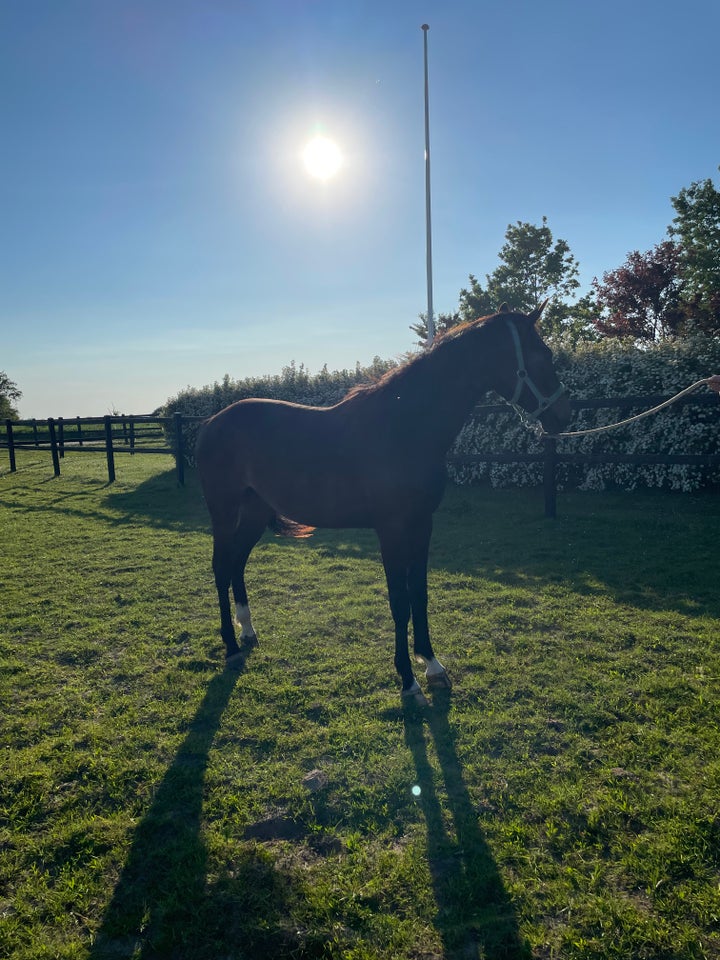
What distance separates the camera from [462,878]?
86.0 inches

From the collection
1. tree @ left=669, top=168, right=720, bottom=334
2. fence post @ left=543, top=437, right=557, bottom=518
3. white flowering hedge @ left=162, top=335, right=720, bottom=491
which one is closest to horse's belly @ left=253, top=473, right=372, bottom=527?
fence post @ left=543, top=437, right=557, bottom=518

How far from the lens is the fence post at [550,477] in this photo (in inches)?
336

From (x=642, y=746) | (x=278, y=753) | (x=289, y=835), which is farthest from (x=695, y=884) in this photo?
(x=278, y=753)

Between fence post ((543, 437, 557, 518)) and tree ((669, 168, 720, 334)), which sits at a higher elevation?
tree ((669, 168, 720, 334))

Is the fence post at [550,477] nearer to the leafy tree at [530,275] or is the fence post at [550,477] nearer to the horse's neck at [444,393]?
the horse's neck at [444,393]

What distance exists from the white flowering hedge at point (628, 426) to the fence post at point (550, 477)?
2.84ft

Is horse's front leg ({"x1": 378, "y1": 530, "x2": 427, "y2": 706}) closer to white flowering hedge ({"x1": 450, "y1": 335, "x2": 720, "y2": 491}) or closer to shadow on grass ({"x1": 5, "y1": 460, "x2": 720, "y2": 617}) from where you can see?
shadow on grass ({"x1": 5, "y1": 460, "x2": 720, "y2": 617})

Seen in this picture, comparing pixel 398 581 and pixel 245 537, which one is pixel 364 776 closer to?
pixel 398 581

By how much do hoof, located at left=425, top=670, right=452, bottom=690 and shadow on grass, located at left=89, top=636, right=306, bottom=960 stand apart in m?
1.68

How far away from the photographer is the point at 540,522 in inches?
329

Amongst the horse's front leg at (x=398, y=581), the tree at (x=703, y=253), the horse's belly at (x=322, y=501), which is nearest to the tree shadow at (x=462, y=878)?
the horse's front leg at (x=398, y=581)

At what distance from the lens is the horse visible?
12.4ft

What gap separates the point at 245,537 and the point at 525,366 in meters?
2.77

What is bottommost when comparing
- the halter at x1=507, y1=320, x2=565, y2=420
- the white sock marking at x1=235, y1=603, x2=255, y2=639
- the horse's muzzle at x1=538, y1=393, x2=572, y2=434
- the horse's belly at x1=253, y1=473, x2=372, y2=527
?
the white sock marking at x1=235, y1=603, x2=255, y2=639
